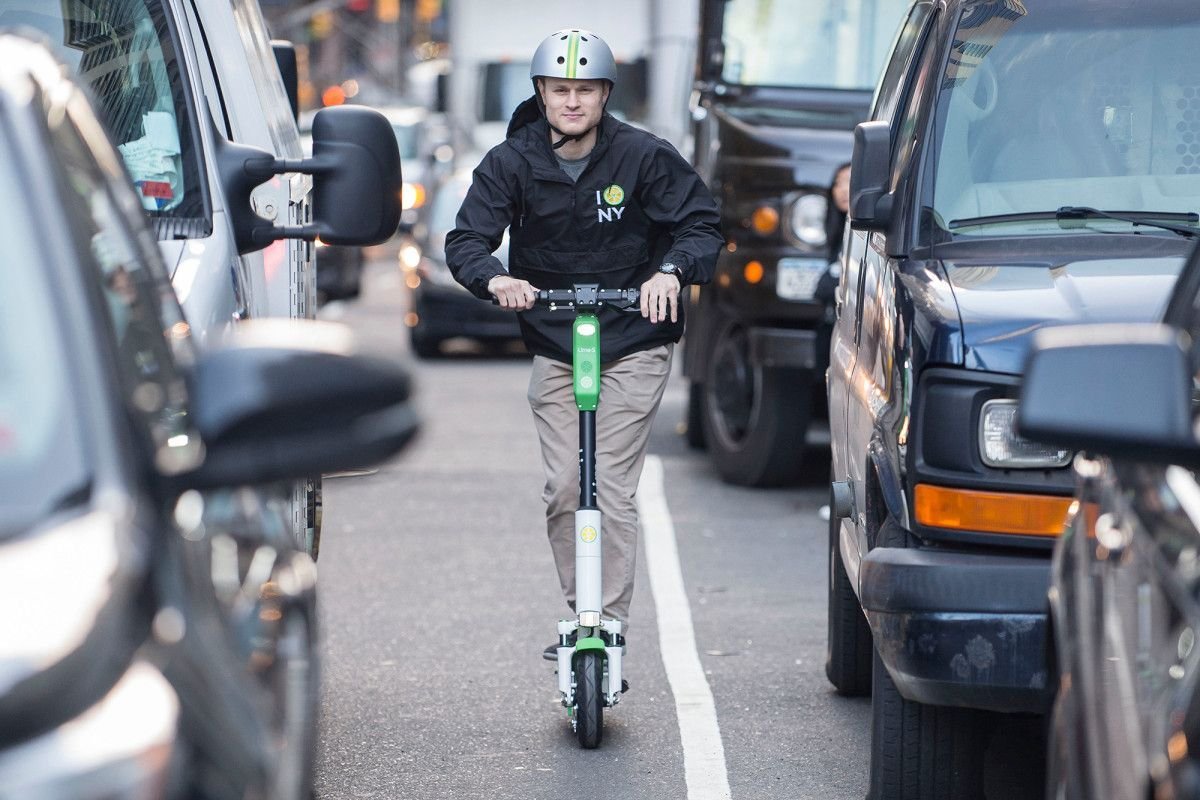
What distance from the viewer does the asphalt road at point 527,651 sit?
5512 millimetres

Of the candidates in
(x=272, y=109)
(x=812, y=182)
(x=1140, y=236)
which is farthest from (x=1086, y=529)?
(x=812, y=182)

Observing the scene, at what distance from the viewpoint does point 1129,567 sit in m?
2.80

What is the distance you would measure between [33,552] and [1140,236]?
3.35 metres

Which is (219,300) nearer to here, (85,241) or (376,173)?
(376,173)

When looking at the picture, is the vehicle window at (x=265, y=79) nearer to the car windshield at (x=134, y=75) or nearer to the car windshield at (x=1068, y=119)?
the car windshield at (x=134, y=75)

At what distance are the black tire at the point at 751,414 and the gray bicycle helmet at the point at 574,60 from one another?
4.48 meters

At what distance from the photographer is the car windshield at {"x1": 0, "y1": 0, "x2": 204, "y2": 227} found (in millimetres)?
4996

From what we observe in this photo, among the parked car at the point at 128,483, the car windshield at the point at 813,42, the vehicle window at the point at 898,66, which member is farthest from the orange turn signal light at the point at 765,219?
the parked car at the point at 128,483

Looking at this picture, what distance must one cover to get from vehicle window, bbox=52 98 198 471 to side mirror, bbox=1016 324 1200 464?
109 cm

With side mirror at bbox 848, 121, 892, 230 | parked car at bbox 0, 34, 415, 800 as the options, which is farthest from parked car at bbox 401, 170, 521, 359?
parked car at bbox 0, 34, 415, 800

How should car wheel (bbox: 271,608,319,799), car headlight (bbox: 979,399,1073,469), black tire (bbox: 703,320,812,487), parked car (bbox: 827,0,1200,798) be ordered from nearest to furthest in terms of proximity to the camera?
car wheel (bbox: 271,608,319,799) < parked car (bbox: 827,0,1200,798) < car headlight (bbox: 979,399,1073,469) < black tire (bbox: 703,320,812,487)

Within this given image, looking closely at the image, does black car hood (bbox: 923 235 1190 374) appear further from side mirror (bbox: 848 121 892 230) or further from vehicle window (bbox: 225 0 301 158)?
vehicle window (bbox: 225 0 301 158)

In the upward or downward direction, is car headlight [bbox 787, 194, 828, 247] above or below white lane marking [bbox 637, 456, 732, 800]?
above

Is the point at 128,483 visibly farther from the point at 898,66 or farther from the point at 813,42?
the point at 813,42
